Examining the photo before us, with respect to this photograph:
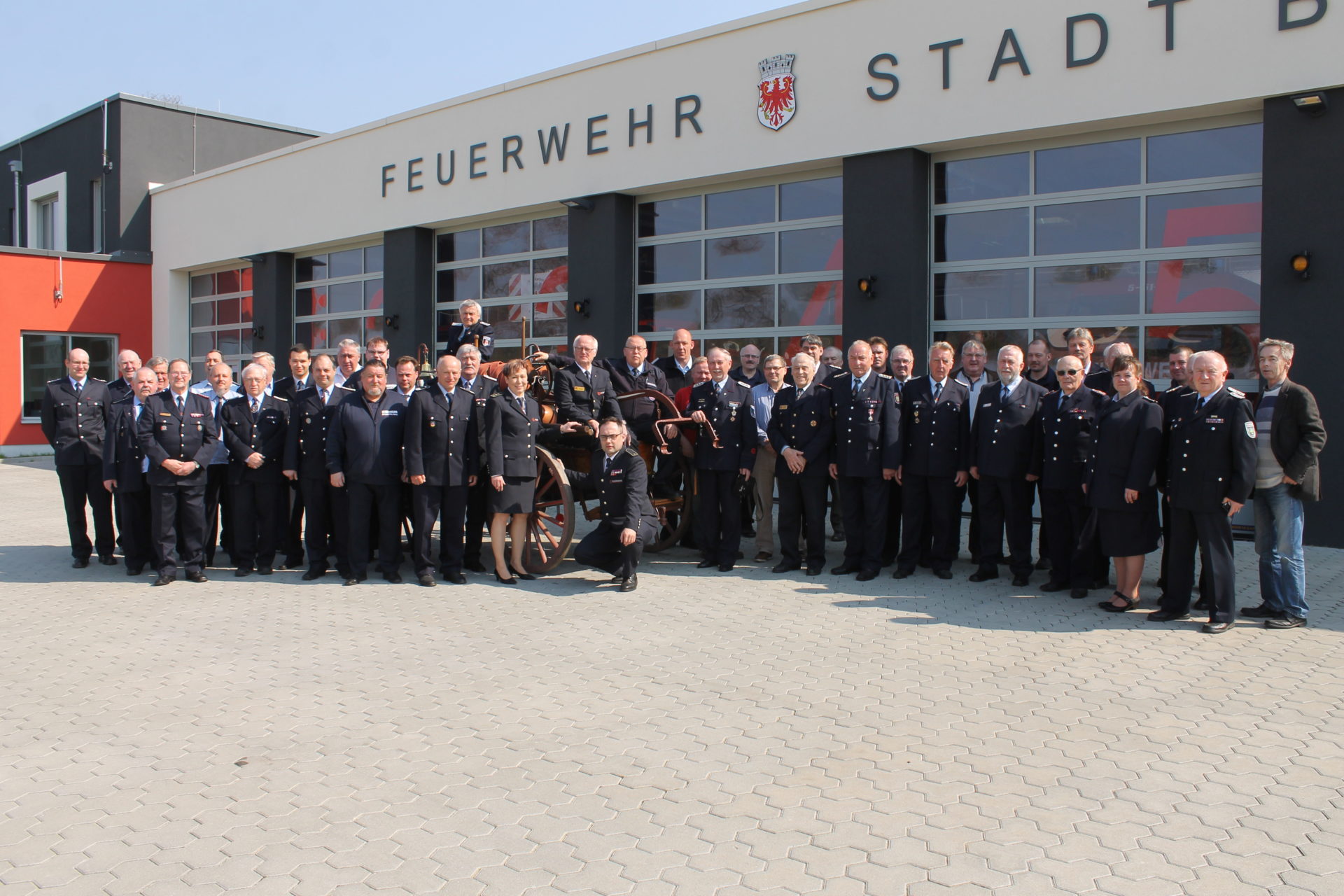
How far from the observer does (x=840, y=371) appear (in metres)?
8.12

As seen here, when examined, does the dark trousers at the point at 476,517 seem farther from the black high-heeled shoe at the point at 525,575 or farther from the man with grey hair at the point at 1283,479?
the man with grey hair at the point at 1283,479

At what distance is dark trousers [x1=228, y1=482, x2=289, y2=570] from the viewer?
779cm

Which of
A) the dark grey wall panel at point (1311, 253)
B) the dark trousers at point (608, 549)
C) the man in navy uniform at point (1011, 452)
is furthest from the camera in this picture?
the dark grey wall panel at point (1311, 253)

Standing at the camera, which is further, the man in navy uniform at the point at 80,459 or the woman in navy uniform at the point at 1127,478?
the man in navy uniform at the point at 80,459

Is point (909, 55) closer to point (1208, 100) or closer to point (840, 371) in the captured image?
point (1208, 100)

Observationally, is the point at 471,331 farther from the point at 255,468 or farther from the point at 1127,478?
the point at 1127,478

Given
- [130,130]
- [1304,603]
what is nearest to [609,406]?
[1304,603]

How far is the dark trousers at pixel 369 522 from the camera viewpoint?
7.48 metres

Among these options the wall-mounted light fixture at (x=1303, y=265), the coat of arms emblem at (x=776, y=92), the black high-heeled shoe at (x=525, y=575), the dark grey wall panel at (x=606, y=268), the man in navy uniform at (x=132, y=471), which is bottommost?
the black high-heeled shoe at (x=525, y=575)

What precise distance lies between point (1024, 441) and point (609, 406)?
304 cm

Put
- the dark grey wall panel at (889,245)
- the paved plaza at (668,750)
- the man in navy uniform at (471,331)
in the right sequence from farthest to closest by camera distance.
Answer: the dark grey wall panel at (889,245) < the man in navy uniform at (471,331) < the paved plaza at (668,750)

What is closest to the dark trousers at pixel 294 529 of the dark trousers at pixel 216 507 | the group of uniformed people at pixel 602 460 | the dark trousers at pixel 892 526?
the group of uniformed people at pixel 602 460

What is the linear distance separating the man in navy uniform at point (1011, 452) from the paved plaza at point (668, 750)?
0.62 meters

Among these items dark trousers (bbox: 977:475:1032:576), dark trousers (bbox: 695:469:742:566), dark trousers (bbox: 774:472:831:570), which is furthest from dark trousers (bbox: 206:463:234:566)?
dark trousers (bbox: 977:475:1032:576)
